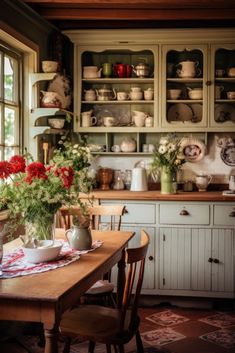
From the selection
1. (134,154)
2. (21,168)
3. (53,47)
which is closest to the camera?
(21,168)

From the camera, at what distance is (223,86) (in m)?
4.73

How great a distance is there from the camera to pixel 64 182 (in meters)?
2.53

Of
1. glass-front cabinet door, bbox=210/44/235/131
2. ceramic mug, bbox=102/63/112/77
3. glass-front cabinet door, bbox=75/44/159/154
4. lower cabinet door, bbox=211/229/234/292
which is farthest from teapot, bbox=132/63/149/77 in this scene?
lower cabinet door, bbox=211/229/234/292

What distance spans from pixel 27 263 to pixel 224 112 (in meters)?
2.92

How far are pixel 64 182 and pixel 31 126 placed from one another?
1725 millimetres

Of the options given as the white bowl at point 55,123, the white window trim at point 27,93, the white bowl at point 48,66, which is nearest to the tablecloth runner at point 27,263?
the white window trim at point 27,93

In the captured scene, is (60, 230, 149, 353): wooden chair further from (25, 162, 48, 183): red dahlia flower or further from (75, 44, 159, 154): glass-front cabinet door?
(75, 44, 159, 154): glass-front cabinet door

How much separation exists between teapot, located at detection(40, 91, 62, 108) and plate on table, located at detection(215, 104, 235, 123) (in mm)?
1498

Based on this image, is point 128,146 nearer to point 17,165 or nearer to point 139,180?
point 139,180

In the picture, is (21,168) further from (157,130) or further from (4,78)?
(157,130)

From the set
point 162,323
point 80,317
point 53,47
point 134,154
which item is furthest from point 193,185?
point 80,317

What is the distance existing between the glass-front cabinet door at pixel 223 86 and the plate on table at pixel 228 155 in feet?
0.88

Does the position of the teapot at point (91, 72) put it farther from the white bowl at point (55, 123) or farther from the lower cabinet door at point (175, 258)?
the lower cabinet door at point (175, 258)

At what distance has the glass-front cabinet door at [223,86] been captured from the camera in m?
4.56
